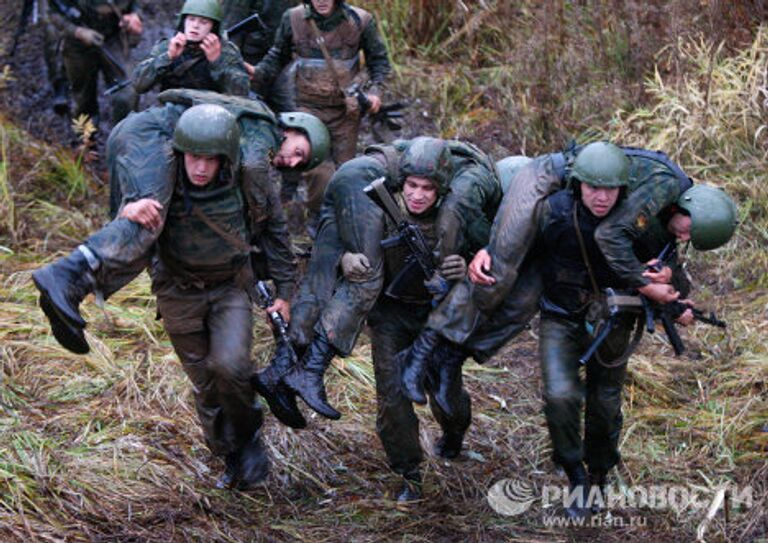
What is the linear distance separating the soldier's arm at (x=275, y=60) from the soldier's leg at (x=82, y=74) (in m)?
1.74

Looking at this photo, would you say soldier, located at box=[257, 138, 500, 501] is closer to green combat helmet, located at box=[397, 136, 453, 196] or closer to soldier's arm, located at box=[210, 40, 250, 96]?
green combat helmet, located at box=[397, 136, 453, 196]

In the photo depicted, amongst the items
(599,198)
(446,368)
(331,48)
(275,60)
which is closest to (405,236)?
(446,368)

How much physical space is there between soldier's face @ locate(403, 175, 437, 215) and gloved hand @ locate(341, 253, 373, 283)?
1.08ft

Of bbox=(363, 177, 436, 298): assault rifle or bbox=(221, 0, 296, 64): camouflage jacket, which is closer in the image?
bbox=(363, 177, 436, 298): assault rifle

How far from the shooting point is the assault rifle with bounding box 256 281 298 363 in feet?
19.0

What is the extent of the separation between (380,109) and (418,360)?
3762mm

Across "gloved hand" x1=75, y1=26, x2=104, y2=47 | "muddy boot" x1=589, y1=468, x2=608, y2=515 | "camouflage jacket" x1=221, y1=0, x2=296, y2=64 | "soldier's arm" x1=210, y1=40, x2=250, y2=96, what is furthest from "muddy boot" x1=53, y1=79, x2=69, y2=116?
"muddy boot" x1=589, y1=468, x2=608, y2=515

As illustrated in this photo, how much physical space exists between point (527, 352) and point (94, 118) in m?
4.57

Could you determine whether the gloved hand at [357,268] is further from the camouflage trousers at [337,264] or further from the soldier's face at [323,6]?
the soldier's face at [323,6]

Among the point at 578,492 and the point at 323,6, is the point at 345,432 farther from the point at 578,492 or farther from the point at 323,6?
the point at 323,6

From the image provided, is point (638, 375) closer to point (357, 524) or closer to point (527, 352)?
point (527, 352)

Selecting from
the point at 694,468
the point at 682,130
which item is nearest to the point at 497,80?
the point at 682,130

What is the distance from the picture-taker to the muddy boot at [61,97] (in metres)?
10.9

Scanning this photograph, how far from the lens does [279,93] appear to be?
365 inches
